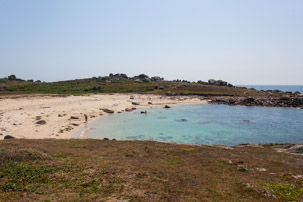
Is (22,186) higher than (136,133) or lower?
higher

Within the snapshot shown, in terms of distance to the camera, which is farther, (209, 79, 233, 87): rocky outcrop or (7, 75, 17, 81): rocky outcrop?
(7, 75, 17, 81): rocky outcrop

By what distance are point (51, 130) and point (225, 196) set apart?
31.8 m

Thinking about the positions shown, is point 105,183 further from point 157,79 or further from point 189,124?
point 157,79

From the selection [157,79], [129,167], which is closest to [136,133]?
[129,167]

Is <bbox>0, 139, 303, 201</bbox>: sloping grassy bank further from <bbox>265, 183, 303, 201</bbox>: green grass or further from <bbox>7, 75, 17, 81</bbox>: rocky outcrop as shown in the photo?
<bbox>7, 75, 17, 81</bbox>: rocky outcrop

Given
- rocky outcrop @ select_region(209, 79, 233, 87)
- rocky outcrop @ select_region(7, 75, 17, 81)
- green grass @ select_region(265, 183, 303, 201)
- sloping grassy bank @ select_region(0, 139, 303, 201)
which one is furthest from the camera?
rocky outcrop @ select_region(7, 75, 17, 81)

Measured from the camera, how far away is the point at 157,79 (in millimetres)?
180500

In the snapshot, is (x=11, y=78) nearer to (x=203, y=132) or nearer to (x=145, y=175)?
(x=203, y=132)

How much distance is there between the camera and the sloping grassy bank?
1132cm

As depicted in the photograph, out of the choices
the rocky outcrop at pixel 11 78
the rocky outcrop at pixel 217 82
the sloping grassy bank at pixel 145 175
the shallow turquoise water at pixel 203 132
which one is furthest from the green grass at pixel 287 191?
the rocky outcrop at pixel 11 78

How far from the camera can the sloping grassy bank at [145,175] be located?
11320 millimetres

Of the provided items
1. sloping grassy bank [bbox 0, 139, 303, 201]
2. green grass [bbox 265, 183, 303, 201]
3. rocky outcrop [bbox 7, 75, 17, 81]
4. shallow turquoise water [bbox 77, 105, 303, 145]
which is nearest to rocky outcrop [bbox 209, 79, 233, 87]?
shallow turquoise water [bbox 77, 105, 303, 145]

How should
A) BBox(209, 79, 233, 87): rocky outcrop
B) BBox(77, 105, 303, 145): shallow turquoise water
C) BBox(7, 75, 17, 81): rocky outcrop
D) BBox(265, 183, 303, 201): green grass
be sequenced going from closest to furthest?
1. BBox(265, 183, 303, 201): green grass
2. BBox(77, 105, 303, 145): shallow turquoise water
3. BBox(209, 79, 233, 87): rocky outcrop
4. BBox(7, 75, 17, 81): rocky outcrop

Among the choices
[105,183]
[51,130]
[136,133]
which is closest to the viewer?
[105,183]
